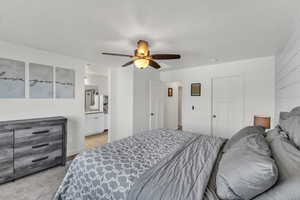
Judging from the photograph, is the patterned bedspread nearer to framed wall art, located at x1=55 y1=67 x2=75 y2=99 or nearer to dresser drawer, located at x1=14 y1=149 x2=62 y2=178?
dresser drawer, located at x1=14 y1=149 x2=62 y2=178

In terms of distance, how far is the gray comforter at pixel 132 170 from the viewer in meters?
1.14

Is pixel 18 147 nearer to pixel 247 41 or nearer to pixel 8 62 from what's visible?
pixel 8 62

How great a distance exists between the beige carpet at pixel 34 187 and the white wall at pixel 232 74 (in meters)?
3.58

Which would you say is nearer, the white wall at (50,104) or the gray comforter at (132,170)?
the gray comforter at (132,170)

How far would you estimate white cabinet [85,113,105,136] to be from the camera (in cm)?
507

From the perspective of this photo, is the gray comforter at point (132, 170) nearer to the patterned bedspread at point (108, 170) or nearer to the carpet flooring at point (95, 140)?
the patterned bedspread at point (108, 170)

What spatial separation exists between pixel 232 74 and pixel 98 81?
4.63 metres

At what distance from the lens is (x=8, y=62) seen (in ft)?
8.65

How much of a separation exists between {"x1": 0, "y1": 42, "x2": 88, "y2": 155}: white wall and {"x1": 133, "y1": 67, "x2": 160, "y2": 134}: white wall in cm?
135

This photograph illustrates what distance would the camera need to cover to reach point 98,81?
5852mm

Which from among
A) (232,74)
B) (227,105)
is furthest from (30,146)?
(232,74)

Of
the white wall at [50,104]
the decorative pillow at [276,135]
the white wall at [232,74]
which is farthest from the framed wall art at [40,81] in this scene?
the decorative pillow at [276,135]

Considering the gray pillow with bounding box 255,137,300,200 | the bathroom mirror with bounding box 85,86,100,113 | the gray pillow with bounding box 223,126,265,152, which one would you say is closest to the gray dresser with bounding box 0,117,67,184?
the bathroom mirror with bounding box 85,86,100,113

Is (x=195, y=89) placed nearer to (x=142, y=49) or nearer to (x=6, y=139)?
(x=142, y=49)
